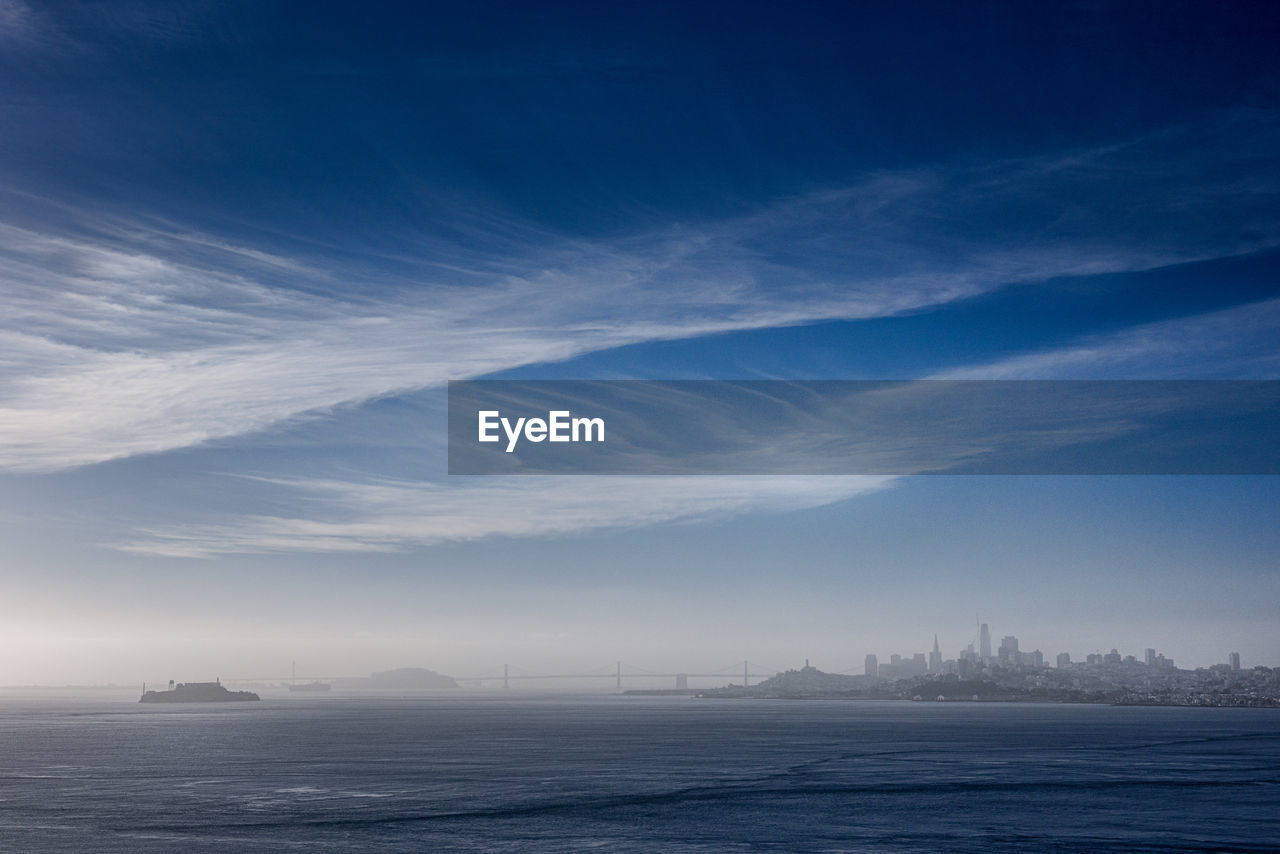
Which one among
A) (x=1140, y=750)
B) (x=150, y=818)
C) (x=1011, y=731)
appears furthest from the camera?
(x=1011, y=731)

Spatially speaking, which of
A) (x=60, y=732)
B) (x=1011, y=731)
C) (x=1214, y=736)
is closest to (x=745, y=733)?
(x=1011, y=731)

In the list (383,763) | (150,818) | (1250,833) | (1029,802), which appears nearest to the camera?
(1250,833)

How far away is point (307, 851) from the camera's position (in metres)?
40.5

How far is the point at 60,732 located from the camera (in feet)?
529

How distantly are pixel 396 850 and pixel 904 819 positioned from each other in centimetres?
2453

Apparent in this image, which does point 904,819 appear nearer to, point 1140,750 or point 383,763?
point 383,763

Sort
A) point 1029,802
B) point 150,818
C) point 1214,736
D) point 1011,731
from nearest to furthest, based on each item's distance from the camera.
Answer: point 150,818
point 1029,802
point 1214,736
point 1011,731

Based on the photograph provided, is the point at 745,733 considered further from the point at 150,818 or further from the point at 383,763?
the point at 150,818

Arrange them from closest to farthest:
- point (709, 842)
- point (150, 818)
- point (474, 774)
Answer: point (709, 842)
point (150, 818)
point (474, 774)

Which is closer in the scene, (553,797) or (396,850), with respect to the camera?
(396,850)

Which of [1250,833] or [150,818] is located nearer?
[1250,833]

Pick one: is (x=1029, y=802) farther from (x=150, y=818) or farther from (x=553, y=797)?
(x=150, y=818)

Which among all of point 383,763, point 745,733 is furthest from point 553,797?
point 745,733

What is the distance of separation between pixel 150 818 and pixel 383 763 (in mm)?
39563
